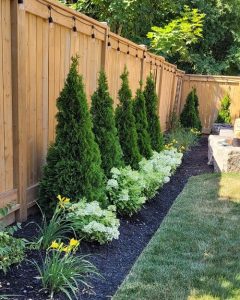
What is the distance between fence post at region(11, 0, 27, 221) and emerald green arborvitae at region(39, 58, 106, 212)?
0.90ft

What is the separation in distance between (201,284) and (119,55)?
4212 millimetres

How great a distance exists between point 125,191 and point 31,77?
5.37 feet

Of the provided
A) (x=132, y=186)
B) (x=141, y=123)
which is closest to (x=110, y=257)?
(x=132, y=186)

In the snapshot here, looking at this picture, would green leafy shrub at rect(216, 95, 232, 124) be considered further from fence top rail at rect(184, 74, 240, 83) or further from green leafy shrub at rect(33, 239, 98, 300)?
green leafy shrub at rect(33, 239, 98, 300)

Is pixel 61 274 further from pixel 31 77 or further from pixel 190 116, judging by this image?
pixel 190 116

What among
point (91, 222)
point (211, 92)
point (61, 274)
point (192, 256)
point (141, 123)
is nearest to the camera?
point (61, 274)

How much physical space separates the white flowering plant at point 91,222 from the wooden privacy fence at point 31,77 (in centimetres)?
55

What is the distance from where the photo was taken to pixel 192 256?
3.42 meters

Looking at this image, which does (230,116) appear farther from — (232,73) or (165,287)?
(165,287)

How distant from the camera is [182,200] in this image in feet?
17.5

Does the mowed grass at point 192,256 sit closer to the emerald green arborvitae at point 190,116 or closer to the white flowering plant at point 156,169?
the white flowering plant at point 156,169

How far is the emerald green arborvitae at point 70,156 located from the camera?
353cm

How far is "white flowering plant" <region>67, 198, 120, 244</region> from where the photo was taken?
125 inches

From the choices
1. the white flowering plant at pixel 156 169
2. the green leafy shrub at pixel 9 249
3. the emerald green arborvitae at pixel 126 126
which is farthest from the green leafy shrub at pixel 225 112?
the green leafy shrub at pixel 9 249
